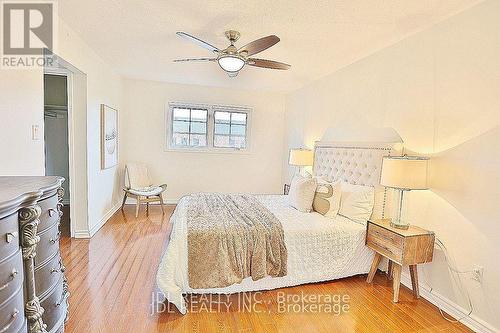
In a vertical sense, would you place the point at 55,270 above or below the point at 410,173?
below

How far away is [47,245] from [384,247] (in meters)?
2.58

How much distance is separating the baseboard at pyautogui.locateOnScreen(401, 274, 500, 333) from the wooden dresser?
2882 millimetres

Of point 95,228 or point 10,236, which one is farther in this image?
point 95,228

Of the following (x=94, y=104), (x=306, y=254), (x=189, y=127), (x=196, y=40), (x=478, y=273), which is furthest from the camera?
(x=189, y=127)

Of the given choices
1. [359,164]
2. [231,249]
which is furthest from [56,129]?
[359,164]

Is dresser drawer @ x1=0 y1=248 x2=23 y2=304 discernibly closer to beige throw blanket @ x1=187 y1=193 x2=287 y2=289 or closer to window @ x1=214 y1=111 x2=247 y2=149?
beige throw blanket @ x1=187 y1=193 x2=287 y2=289

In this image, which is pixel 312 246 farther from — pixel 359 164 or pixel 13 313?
pixel 13 313

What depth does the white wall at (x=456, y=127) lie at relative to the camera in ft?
6.87

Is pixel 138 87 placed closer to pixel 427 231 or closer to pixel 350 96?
pixel 350 96

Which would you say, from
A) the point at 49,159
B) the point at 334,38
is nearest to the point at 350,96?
the point at 334,38

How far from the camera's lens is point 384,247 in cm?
257

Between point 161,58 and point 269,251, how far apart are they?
121 inches

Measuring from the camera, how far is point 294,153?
15.4ft

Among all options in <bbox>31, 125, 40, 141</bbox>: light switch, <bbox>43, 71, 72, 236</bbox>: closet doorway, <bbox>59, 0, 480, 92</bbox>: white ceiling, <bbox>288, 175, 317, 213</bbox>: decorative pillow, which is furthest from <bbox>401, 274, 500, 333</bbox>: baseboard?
<bbox>43, 71, 72, 236</bbox>: closet doorway
